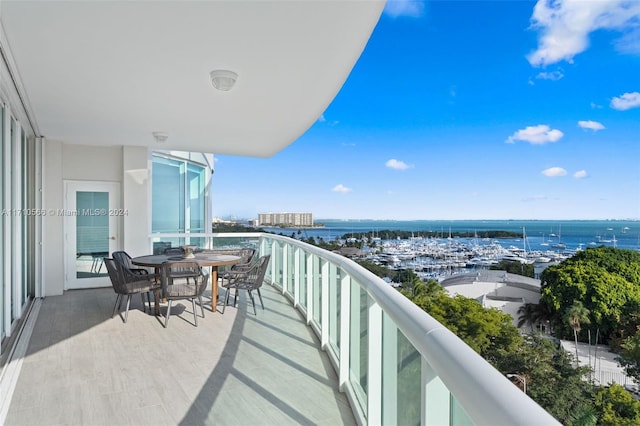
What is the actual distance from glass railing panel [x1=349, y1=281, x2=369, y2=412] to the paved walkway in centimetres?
18

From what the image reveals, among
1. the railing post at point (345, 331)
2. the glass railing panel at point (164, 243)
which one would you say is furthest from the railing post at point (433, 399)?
the glass railing panel at point (164, 243)

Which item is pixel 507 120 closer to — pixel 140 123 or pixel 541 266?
pixel 541 266

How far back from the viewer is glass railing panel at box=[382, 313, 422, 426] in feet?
4.07

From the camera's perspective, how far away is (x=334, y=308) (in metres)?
3.29

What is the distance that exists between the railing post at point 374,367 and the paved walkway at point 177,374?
0.43 metres

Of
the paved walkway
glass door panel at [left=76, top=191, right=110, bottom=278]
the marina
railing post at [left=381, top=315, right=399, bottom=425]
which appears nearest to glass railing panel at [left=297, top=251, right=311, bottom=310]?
the paved walkway

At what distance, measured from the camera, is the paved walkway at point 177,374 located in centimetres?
250

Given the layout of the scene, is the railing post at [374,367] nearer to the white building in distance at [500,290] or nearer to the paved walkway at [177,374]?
the paved walkway at [177,374]

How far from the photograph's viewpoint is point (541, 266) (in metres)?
46.9

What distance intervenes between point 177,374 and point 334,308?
4.55 feet

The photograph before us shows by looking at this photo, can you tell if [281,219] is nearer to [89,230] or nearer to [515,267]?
[89,230]

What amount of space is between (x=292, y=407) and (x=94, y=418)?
127 cm

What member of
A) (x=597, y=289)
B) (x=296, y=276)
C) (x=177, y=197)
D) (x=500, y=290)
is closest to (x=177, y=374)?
(x=296, y=276)

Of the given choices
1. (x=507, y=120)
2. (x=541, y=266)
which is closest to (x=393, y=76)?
(x=507, y=120)
